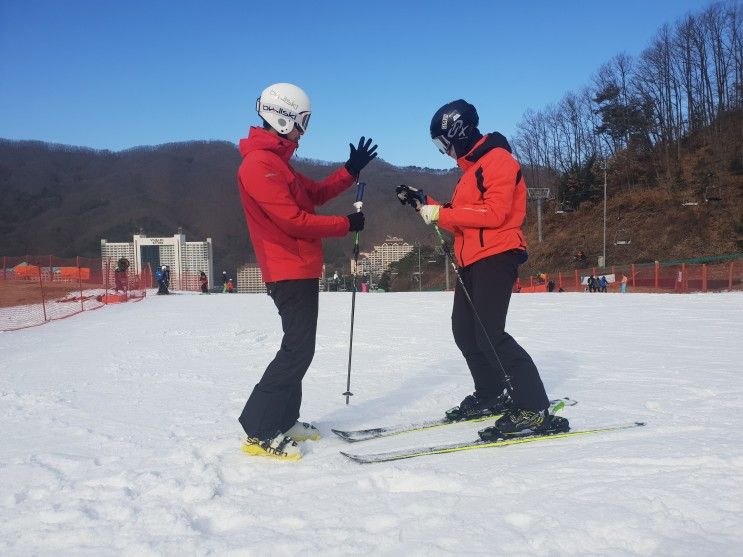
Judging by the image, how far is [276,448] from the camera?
2775 mm

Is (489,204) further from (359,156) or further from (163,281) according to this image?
(163,281)

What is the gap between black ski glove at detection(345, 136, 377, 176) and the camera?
354cm

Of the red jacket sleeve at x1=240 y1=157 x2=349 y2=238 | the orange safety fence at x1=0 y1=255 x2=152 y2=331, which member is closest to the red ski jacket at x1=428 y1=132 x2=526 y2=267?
the red jacket sleeve at x1=240 y1=157 x2=349 y2=238

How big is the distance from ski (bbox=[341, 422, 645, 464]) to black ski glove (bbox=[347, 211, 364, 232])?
1.13 metres

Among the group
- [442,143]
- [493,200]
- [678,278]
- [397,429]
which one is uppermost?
[442,143]

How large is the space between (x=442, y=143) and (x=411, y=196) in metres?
0.35

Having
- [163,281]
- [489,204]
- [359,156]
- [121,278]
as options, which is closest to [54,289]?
[163,281]

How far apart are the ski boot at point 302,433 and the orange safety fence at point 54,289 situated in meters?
10.3

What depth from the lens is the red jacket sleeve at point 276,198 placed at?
2.83m

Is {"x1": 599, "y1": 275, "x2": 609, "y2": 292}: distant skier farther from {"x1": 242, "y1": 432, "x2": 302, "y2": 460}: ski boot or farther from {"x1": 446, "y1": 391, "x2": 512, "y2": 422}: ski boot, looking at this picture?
{"x1": 242, "y1": 432, "x2": 302, "y2": 460}: ski boot

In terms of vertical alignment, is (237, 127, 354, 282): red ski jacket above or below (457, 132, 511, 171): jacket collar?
below

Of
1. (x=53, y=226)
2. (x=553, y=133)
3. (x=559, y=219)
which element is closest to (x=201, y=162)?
(x=53, y=226)

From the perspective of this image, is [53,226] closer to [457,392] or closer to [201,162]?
[201,162]

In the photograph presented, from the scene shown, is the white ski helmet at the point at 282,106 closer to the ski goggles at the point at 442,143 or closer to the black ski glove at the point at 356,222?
the black ski glove at the point at 356,222
